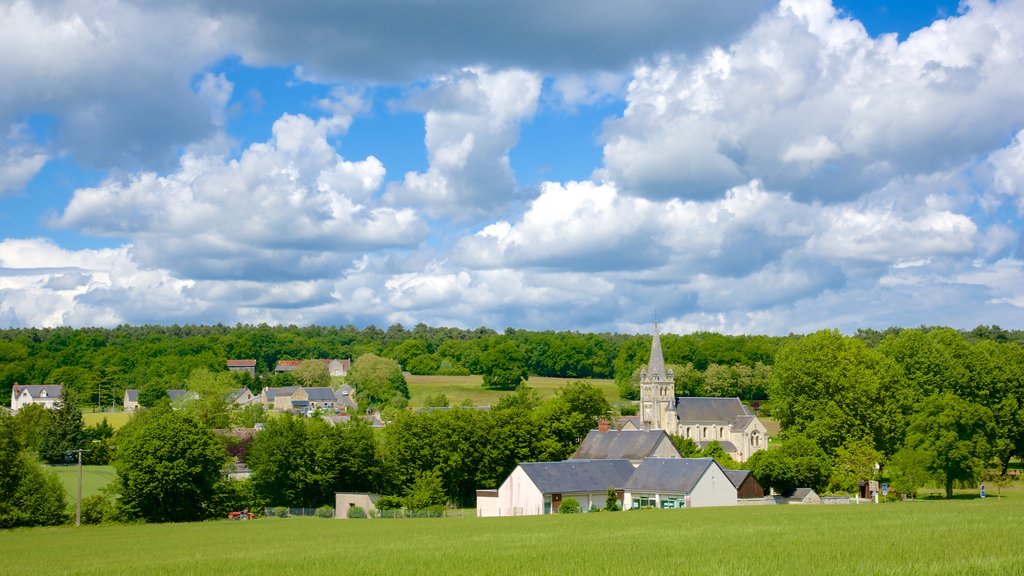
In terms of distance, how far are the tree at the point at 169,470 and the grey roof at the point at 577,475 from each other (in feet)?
74.8

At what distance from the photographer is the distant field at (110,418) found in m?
140

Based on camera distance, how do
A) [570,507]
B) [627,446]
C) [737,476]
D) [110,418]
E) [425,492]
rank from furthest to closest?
1. [110,418]
2. [627,446]
3. [425,492]
4. [737,476]
5. [570,507]

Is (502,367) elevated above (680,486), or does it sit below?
above

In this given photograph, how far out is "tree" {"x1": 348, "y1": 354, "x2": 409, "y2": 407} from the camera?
168875 mm

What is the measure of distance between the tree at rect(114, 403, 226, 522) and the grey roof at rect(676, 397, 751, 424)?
64.6 m

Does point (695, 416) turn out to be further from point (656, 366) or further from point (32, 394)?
point (32, 394)

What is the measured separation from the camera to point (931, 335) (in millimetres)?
93750

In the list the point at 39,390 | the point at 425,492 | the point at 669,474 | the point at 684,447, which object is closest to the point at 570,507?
the point at 669,474

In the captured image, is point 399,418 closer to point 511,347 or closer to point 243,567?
point 243,567

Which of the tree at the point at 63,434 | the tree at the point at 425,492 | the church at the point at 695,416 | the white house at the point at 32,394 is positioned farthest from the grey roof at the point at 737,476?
the white house at the point at 32,394

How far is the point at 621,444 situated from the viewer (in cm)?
8819

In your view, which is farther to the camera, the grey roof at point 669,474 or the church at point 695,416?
the church at point 695,416

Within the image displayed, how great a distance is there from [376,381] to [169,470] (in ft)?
335

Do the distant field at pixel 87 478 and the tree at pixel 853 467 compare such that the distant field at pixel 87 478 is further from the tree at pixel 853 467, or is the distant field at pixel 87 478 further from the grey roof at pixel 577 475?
the tree at pixel 853 467
